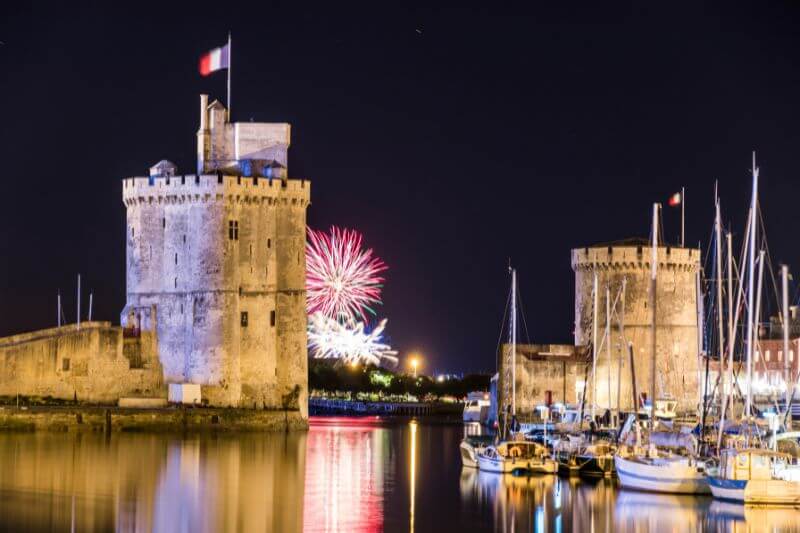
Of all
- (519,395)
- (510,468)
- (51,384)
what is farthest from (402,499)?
(519,395)

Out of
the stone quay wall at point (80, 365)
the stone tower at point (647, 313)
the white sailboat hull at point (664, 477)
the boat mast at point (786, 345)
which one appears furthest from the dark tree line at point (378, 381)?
the white sailboat hull at point (664, 477)

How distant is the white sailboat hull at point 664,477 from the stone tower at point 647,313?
86.6ft

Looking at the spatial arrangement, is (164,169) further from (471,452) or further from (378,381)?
(378,381)

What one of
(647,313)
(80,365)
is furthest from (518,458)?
(647,313)

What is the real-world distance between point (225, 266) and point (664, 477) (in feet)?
79.0

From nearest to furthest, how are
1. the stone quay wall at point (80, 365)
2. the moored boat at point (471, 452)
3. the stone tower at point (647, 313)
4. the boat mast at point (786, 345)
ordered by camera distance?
the boat mast at point (786, 345) < the moored boat at point (471, 452) < the stone quay wall at point (80, 365) < the stone tower at point (647, 313)

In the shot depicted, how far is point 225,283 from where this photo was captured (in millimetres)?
61031

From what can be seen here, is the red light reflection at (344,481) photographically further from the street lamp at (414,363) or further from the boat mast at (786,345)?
the street lamp at (414,363)

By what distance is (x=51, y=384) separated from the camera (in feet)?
191

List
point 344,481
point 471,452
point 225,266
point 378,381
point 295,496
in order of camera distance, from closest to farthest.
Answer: point 295,496
point 344,481
point 471,452
point 225,266
point 378,381

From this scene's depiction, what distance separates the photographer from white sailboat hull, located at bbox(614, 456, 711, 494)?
40.5 m

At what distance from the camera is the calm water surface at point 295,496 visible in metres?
34.6

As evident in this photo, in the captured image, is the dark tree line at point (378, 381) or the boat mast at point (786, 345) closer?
the boat mast at point (786, 345)

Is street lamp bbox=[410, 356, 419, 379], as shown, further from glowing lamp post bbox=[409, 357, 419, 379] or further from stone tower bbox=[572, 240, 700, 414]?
stone tower bbox=[572, 240, 700, 414]
